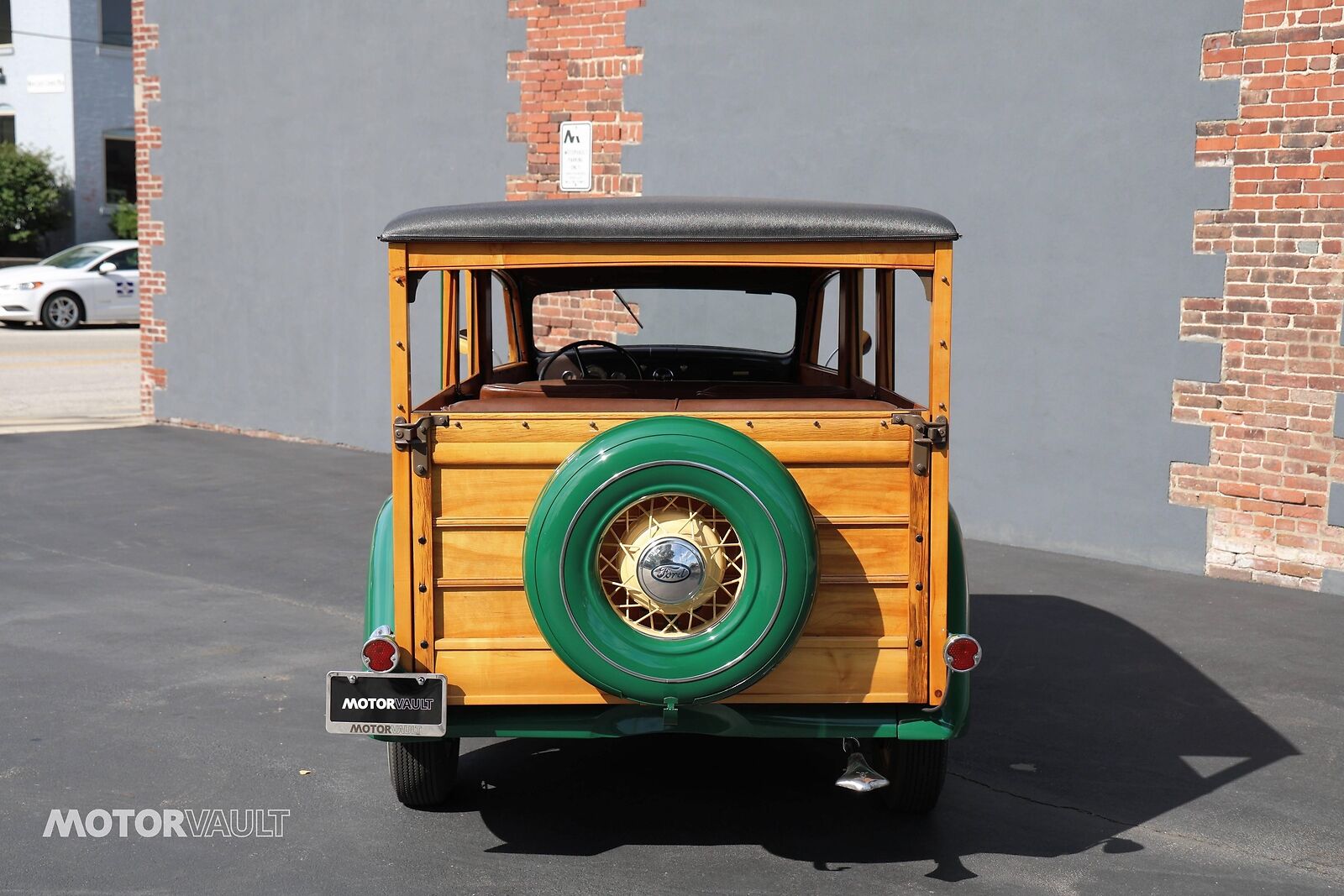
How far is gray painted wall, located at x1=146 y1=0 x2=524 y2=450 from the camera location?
1167 cm

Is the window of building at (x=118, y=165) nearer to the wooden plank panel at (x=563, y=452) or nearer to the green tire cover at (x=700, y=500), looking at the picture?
the wooden plank panel at (x=563, y=452)

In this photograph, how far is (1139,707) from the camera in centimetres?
609

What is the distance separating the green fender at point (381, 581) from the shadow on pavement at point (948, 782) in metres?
0.82

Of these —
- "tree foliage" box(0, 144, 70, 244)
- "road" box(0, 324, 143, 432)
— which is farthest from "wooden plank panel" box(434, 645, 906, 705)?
"tree foliage" box(0, 144, 70, 244)

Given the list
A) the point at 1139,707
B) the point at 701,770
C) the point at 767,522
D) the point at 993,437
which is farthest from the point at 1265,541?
the point at 767,522

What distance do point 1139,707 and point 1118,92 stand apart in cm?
402

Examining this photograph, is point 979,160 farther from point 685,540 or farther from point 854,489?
point 685,540

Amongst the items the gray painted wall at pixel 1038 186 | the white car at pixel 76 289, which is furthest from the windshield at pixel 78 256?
the gray painted wall at pixel 1038 186

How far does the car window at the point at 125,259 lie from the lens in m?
22.9

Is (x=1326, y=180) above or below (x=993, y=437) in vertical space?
above

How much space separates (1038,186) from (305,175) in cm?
678

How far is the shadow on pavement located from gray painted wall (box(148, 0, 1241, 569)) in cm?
256

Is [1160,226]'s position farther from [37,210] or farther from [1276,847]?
[37,210]

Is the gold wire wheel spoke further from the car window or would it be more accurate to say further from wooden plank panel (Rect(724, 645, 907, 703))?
the car window
